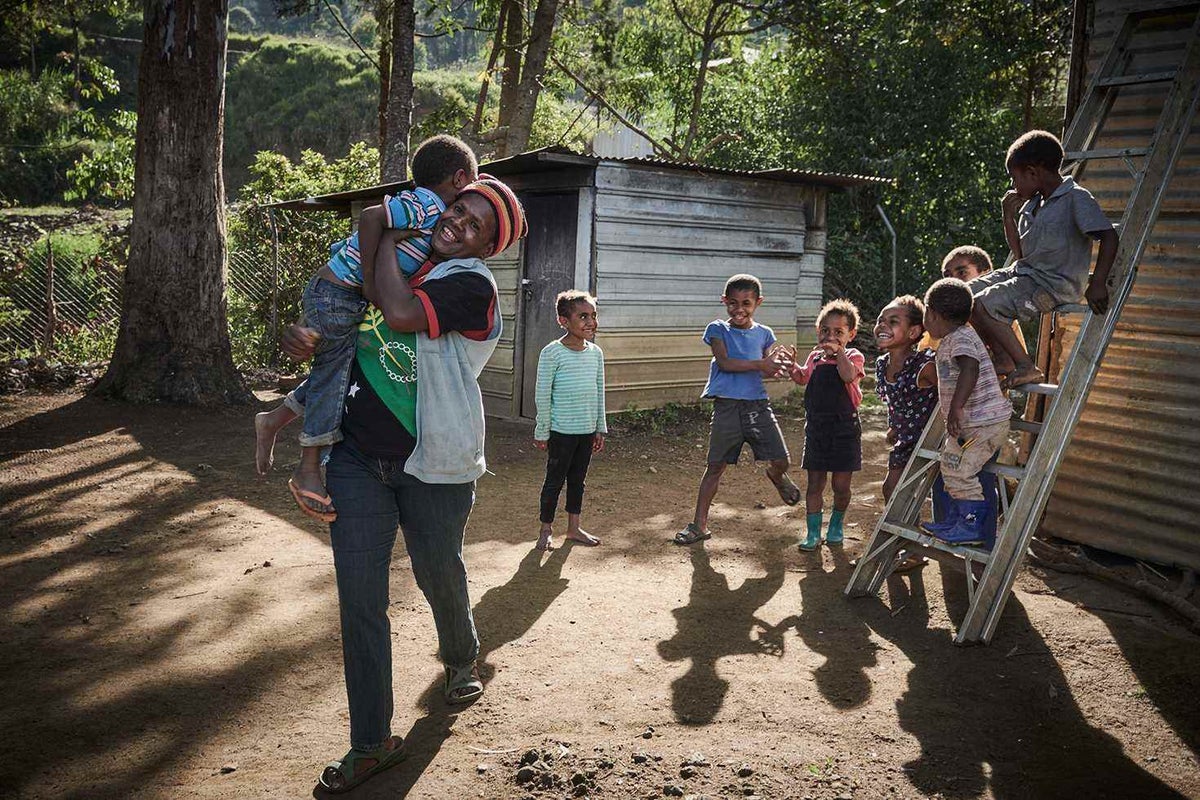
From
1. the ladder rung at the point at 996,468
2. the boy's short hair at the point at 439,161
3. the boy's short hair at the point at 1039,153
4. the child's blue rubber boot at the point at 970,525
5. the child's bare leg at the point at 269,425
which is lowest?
the child's blue rubber boot at the point at 970,525

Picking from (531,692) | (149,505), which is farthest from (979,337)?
(149,505)

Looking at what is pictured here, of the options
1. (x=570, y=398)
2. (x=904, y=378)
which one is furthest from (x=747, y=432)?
(x=570, y=398)

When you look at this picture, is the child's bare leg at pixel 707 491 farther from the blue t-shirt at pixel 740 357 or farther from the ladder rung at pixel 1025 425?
the ladder rung at pixel 1025 425

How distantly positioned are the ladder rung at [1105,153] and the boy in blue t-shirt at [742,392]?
1.91 m

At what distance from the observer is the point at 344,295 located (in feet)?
9.11

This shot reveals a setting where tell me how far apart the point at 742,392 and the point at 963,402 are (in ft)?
5.52

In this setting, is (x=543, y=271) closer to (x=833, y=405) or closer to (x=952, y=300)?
(x=833, y=405)

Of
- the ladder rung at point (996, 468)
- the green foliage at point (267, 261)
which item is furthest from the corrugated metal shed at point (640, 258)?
the ladder rung at point (996, 468)

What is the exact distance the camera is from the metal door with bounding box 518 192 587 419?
1002 cm

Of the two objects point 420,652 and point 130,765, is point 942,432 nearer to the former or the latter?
point 420,652

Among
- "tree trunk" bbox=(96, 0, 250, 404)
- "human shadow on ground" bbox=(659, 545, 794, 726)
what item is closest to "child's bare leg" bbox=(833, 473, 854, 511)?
"human shadow on ground" bbox=(659, 545, 794, 726)

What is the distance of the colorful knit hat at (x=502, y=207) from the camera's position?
281 cm

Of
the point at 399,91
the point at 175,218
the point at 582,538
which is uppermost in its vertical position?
the point at 399,91

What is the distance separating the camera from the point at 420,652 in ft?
13.2
